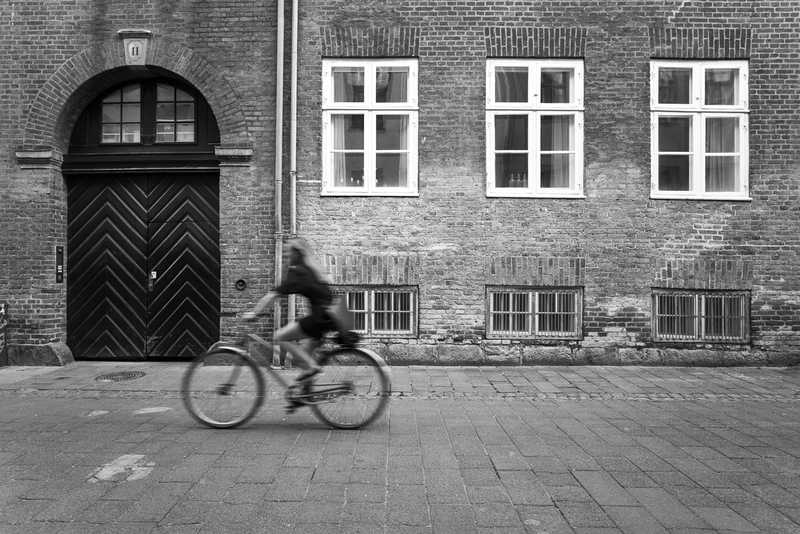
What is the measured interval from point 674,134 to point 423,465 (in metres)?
7.41

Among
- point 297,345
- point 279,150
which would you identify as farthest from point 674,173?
point 297,345

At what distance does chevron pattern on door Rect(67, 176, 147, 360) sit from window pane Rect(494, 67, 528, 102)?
5.88m

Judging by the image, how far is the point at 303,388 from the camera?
18.5 feet

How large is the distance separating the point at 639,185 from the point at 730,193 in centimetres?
147

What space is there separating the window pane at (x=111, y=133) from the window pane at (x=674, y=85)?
8722mm

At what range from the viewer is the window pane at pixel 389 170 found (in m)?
9.60

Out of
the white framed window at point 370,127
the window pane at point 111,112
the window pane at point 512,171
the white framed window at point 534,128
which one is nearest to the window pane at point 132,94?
the window pane at point 111,112

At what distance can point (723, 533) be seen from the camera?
346cm

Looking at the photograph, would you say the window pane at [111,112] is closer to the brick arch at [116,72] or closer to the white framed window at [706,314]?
the brick arch at [116,72]

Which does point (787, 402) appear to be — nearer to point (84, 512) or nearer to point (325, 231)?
point (325, 231)

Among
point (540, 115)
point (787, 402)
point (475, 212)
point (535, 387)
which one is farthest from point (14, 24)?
point (787, 402)

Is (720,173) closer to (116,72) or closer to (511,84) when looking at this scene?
(511,84)

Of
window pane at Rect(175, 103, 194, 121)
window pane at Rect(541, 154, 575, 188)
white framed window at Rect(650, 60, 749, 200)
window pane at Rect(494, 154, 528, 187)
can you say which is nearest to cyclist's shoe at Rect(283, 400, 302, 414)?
window pane at Rect(494, 154, 528, 187)

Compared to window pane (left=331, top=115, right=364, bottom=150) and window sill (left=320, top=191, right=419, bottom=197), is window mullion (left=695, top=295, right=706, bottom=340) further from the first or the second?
window pane (left=331, top=115, right=364, bottom=150)
